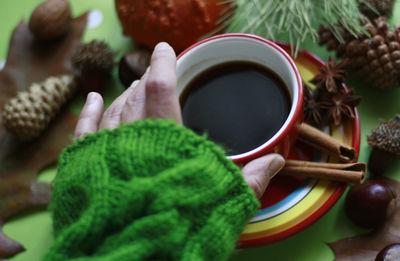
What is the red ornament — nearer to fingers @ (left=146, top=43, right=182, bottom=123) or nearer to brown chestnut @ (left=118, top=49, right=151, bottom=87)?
brown chestnut @ (left=118, top=49, right=151, bottom=87)

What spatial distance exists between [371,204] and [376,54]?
0.29 meters

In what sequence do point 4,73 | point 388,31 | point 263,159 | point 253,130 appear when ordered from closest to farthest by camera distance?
point 263,159
point 253,130
point 388,31
point 4,73

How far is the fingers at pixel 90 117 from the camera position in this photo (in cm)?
63

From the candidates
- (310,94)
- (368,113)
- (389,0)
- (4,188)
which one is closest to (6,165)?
(4,188)

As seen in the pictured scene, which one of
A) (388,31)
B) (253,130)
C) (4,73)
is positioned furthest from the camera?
(4,73)

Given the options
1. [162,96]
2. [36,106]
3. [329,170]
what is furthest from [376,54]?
[36,106]

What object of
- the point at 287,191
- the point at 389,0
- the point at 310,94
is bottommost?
the point at 287,191

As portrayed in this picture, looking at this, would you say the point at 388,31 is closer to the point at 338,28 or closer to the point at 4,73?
the point at 338,28

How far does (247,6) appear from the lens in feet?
2.88

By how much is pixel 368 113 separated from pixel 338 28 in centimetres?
18

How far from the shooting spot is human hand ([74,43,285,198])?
0.55 metres

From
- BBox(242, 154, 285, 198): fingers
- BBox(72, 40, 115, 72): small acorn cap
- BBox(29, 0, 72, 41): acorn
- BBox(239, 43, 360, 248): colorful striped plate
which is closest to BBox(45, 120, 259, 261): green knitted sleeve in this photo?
BBox(242, 154, 285, 198): fingers

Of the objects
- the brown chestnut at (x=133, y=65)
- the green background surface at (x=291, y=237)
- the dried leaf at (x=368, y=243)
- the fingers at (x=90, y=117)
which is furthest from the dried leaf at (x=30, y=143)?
the dried leaf at (x=368, y=243)

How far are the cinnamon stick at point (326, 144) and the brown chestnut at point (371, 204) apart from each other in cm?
7
